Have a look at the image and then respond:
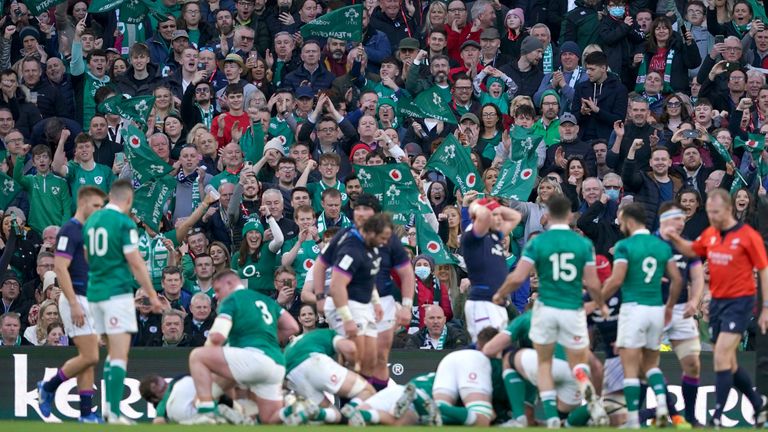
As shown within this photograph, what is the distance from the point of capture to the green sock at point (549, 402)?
653 inches

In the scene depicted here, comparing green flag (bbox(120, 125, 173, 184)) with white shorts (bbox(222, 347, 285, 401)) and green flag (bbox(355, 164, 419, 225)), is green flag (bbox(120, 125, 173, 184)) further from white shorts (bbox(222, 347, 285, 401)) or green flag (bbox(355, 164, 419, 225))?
white shorts (bbox(222, 347, 285, 401))

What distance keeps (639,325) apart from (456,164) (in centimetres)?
598

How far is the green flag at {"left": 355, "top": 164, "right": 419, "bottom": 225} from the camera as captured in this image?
A: 22.0 metres

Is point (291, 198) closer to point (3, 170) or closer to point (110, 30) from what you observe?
point (3, 170)

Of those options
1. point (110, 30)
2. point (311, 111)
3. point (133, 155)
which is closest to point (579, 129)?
point (311, 111)

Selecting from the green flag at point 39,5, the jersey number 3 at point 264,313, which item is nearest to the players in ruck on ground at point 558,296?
the jersey number 3 at point 264,313

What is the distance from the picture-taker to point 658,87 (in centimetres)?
2436

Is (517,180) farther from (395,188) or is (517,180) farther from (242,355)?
(242,355)

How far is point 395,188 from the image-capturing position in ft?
72.2

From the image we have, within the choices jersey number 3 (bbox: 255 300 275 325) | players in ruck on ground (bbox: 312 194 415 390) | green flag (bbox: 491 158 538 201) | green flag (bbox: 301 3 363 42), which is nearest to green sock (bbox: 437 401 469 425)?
players in ruck on ground (bbox: 312 194 415 390)

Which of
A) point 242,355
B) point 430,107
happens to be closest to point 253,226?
point 430,107

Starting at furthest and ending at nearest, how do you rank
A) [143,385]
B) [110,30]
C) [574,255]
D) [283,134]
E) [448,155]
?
[110,30] < [283,134] < [448,155] < [143,385] < [574,255]

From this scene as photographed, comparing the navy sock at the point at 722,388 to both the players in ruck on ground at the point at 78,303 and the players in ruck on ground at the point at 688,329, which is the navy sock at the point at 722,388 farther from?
the players in ruck on ground at the point at 78,303

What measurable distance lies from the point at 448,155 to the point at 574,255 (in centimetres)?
593
